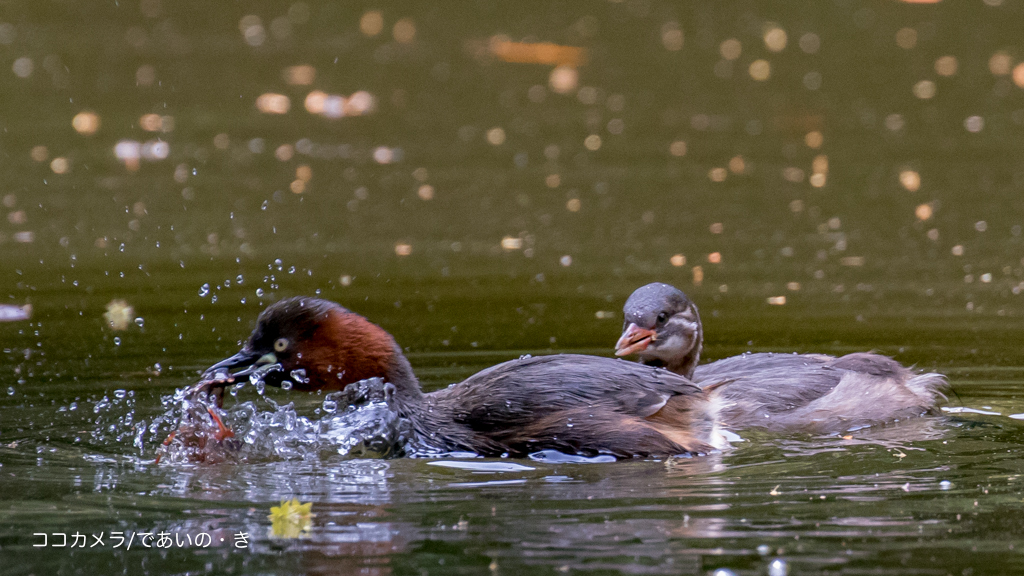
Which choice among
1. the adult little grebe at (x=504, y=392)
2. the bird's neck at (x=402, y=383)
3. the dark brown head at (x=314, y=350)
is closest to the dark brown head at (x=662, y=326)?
the adult little grebe at (x=504, y=392)

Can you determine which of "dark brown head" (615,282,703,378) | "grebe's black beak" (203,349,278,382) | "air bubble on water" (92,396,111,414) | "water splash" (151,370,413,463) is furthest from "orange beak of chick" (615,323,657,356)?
"air bubble on water" (92,396,111,414)

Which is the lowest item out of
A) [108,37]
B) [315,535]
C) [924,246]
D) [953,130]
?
[315,535]

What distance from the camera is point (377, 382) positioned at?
7227 mm

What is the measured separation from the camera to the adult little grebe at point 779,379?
7.57 m

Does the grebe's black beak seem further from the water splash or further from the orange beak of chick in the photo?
the orange beak of chick

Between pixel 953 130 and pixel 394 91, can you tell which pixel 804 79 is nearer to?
pixel 953 130

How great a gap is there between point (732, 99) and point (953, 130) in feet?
10.3

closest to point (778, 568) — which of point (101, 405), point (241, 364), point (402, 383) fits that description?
point (402, 383)

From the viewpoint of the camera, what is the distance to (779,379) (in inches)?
308

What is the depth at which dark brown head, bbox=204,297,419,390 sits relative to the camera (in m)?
7.20

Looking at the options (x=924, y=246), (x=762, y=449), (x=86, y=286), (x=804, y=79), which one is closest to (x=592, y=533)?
(x=762, y=449)

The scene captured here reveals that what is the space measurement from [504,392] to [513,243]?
5448 mm

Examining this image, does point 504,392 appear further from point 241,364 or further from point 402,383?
point 241,364

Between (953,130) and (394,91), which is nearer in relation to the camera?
(953,130)
